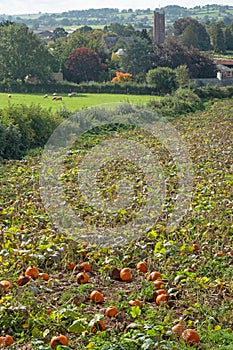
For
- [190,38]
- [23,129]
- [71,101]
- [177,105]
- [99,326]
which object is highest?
[99,326]

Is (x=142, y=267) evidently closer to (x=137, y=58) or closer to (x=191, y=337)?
(x=191, y=337)

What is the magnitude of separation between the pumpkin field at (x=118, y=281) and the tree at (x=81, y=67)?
43.7 meters

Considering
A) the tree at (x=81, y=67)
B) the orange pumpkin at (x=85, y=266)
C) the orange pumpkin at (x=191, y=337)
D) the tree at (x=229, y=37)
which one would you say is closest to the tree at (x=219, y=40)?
the tree at (x=229, y=37)

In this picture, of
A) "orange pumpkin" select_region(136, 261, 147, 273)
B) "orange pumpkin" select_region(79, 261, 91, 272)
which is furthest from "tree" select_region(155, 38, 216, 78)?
"orange pumpkin" select_region(79, 261, 91, 272)

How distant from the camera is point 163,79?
133 ft

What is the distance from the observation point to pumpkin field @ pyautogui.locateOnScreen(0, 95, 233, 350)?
475cm

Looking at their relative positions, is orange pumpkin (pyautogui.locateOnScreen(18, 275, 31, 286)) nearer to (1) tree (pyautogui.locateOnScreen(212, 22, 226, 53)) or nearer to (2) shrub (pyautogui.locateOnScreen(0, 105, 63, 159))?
(2) shrub (pyautogui.locateOnScreen(0, 105, 63, 159))

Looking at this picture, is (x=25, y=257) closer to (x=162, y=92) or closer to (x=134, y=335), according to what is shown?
(x=134, y=335)

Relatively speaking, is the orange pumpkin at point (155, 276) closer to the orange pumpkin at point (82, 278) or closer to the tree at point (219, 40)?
the orange pumpkin at point (82, 278)

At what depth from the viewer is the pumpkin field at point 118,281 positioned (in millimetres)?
4750

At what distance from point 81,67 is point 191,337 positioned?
49403mm

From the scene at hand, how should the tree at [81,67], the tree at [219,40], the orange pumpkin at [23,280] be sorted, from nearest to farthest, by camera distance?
the orange pumpkin at [23,280]
the tree at [81,67]
the tree at [219,40]

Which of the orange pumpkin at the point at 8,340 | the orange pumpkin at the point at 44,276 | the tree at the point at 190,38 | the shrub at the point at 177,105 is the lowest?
the shrub at the point at 177,105

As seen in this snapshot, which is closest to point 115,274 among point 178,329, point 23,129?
point 178,329
